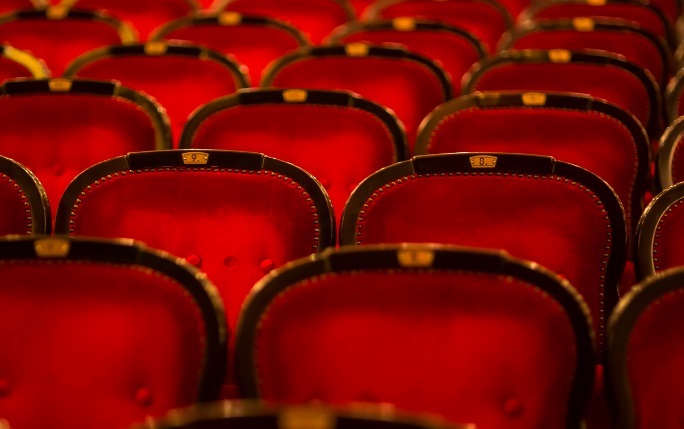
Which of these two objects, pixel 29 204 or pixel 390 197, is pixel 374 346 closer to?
pixel 390 197

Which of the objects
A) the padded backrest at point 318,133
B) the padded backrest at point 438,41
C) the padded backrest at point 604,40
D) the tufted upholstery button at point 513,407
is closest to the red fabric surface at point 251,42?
the padded backrest at point 438,41

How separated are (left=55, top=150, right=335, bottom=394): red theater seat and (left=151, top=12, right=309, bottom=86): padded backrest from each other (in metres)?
0.82

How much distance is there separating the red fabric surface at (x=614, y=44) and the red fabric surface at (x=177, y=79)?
2.12 feet

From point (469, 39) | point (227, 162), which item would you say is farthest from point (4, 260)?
point (469, 39)

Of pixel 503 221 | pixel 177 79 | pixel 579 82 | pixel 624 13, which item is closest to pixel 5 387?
pixel 503 221

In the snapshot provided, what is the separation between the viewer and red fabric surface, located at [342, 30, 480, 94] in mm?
1640

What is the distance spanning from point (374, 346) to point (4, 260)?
1.14 ft

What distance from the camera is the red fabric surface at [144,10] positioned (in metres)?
2.05

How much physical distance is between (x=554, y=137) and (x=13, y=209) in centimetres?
72

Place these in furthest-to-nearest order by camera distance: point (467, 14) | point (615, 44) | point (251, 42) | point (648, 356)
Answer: point (467, 14), point (251, 42), point (615, 44), point (648, 356)

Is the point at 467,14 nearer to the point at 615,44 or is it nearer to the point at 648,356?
the point at 615,44

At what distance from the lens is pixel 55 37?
1.77 metres

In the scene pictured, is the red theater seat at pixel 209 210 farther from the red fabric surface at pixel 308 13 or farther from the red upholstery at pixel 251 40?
the red fabric surface at pixel 308 13

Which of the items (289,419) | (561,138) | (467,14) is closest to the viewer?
(289,419)
